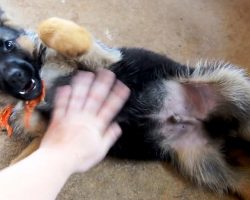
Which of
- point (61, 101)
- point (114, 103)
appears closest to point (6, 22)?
point (61, 101)

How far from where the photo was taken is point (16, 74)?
1.39 meters

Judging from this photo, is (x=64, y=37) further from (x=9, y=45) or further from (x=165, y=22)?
(x=165, y=22)

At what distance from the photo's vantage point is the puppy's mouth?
4.75 feet

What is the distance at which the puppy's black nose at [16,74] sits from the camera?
4.58 feet

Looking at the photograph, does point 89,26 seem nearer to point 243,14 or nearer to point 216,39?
point 216,39

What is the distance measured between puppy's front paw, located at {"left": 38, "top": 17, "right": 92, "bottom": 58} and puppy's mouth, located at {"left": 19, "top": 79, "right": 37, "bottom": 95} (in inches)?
5.3

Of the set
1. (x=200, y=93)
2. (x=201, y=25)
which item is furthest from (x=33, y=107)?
(x=201, y=25)

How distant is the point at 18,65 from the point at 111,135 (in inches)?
14.8

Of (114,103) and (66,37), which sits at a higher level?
(66,37)

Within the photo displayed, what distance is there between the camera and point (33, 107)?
1569 mm

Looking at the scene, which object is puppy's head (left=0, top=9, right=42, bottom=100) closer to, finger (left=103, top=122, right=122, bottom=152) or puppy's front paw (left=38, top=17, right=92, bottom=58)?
puppy's front paw (left=38, top=17, right=92, bottom=58)

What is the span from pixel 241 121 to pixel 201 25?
0.63m

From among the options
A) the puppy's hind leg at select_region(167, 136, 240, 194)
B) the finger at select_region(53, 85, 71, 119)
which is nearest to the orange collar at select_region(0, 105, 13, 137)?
the finger at select_region(53, 85, 71, 119)

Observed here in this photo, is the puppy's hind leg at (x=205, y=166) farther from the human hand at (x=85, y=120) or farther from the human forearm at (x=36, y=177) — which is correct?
the human forearm at (x=36, y=177)
